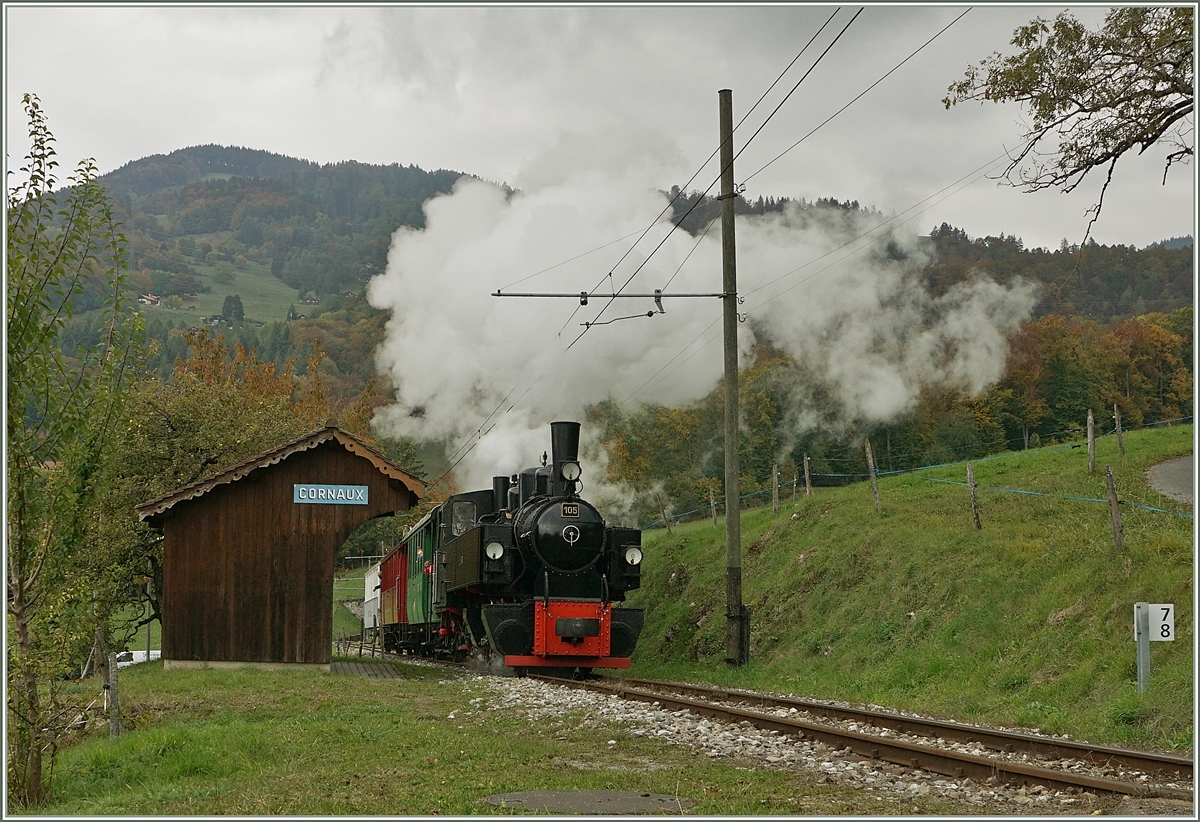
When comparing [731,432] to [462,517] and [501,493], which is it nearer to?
[501,493]

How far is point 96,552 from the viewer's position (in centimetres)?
2172

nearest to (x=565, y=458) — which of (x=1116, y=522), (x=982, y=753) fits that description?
(x=1116, y=522)

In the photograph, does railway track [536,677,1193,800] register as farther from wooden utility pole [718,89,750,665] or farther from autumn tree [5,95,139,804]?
autumn tree [5,95,139,804]

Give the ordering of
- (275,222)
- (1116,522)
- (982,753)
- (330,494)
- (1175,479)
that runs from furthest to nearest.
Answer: (275,222), (330,494), (1175,479), (1116,522), (982,753)

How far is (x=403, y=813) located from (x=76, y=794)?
410cm

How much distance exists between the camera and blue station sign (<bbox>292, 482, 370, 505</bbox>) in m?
19.2

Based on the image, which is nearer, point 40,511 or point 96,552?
point 40,511

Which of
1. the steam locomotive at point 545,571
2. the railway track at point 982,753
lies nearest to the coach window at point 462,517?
the steam locomotive at point 545,571

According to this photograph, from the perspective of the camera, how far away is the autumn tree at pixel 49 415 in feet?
26.2

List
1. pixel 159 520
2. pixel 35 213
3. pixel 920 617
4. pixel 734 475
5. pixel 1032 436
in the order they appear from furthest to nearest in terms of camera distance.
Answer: pixel 1032 436 → pixel 159 520 → pixel 734 475 → pixel 920 617 → pixel 35 213

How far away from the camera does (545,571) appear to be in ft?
54.1

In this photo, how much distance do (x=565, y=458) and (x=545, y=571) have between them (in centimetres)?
197

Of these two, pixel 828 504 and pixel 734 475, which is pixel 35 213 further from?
pixel 828 504

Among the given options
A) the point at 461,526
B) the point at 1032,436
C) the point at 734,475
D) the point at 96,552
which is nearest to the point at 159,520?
the point at 96,552
